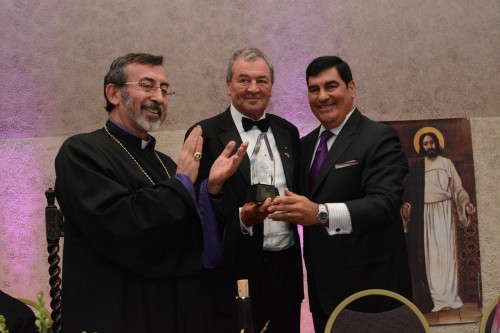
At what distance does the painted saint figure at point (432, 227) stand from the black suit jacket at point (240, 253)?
71.0 inches

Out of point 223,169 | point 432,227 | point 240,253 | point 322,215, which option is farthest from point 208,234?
point 432,227

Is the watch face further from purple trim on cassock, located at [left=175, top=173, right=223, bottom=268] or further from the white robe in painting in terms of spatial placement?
the white robe in painting

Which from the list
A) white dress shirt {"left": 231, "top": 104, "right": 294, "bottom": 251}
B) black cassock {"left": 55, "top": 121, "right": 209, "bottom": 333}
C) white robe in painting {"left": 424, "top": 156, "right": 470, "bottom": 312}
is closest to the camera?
black cassock {"left": 55, "top": 121, "right": 209, "bottom": 333}

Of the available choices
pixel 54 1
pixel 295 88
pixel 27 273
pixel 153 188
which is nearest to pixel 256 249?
pixel 153 188

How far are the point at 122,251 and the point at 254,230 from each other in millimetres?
944

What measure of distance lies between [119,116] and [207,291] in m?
1.02

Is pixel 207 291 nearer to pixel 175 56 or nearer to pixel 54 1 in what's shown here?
pixel 175 56

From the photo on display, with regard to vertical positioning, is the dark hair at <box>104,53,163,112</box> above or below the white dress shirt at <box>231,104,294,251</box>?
above

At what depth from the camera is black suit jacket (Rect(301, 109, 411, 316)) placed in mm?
3141

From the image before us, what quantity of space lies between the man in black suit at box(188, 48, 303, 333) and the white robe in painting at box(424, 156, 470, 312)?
1.84 metres

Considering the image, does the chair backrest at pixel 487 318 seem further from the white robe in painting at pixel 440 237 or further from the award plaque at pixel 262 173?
the white robe in painting at pixel 440 237

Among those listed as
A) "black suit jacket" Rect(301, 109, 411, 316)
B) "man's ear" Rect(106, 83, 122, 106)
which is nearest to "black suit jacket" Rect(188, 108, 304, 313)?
"black suit jacket" Rect(301, 109, 411, 316)

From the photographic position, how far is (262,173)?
3.15 m

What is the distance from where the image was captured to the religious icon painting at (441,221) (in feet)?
15.9
